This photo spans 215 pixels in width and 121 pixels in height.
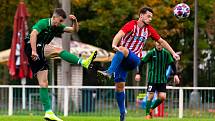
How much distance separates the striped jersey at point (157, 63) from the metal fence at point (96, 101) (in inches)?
167

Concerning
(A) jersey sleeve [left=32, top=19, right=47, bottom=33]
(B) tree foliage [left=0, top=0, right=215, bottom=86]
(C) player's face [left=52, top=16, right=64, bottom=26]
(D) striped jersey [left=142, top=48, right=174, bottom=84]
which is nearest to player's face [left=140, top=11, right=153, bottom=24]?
(C) player's face [left=52, top=16, right=64, bottom=26]

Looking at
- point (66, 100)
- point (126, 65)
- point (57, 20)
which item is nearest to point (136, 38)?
point (126, 65)

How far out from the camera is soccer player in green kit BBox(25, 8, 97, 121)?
13.4 meters

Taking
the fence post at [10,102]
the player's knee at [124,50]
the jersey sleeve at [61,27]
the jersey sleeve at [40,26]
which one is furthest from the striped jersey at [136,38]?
the fence post at [10,102]

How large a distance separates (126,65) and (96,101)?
418 inches

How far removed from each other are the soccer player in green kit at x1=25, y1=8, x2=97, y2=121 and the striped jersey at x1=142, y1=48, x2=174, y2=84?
569cm

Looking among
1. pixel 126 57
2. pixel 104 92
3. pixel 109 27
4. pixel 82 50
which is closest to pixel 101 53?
pixel 82 50

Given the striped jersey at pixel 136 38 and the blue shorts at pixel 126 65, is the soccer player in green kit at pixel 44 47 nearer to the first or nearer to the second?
the blue shorts at pixel 126 65

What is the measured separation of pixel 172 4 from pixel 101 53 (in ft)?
18.4

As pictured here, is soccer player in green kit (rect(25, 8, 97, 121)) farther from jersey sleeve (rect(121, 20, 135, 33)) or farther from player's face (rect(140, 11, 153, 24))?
player's face (rect(140, 11, 153, 24))

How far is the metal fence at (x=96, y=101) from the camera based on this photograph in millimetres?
23828

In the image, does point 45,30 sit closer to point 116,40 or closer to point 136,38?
point 116,40

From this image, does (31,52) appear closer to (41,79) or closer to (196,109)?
(41,79)

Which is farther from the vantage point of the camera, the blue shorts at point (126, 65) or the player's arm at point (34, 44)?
the blue shorts at point (126, 65)
